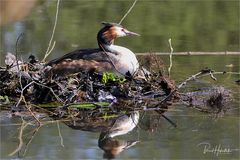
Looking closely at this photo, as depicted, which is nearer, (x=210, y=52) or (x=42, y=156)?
(x=42, y=156)

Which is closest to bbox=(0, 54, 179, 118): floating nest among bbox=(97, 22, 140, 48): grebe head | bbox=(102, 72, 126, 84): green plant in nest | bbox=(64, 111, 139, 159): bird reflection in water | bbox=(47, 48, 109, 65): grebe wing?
bbox=(102, 72, 126, 84): green plant in nest

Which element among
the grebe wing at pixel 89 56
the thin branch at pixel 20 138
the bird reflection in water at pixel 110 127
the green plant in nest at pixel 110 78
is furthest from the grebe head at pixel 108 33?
the thin branch at pixel 20 138

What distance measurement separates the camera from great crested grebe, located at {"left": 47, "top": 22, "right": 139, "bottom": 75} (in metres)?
8.43

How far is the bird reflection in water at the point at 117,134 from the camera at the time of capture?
6.33 metres

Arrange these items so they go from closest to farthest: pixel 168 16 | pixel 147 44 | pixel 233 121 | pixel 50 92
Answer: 1. pixel 233 121
2. pixel 50 92
3. pixel 147 44
4. pixel 168 16

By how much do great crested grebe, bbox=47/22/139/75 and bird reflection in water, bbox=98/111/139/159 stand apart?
101cm

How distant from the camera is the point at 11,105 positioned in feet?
25.6

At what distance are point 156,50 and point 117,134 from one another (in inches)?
173

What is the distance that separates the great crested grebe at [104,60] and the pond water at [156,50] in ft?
2.34

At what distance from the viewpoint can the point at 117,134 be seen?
22.4 feet

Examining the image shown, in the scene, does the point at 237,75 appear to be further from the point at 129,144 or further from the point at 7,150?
the point at 7,150

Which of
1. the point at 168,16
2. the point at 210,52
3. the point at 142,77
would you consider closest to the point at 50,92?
the point at 142,77

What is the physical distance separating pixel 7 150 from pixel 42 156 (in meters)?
0.38

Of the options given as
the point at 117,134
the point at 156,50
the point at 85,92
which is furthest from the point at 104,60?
the point at 156,50
